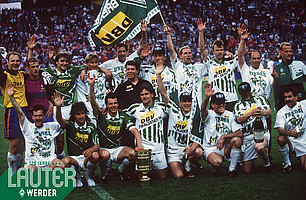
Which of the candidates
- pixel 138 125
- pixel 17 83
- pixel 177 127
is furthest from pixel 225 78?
pixel 17 83

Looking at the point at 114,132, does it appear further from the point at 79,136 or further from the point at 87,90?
the point at 87,90

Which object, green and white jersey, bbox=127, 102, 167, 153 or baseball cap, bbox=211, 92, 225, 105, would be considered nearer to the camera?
green and white jersey, bbox=127, 102, 167, 153

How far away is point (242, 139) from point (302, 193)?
1.43m

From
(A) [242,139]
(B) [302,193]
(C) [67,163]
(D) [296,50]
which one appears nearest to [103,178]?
(C) [67,163]

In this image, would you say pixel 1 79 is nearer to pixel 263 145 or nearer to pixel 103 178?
pixel 103 178

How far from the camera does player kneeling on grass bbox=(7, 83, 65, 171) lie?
6.00 meters

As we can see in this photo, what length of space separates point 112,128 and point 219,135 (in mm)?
1721

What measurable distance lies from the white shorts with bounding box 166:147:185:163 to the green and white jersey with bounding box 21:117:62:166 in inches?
70.5

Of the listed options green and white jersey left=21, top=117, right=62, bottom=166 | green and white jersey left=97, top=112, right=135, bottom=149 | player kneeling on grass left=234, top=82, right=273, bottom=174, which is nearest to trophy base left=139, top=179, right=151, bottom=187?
green and white jersey left=97, top=112, right=135, bottom=149

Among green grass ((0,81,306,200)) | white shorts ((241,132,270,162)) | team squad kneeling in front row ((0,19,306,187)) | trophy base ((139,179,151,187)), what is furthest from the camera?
white shorts ((241,132,270,162))

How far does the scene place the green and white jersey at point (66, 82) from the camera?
720 cm

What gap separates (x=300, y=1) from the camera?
32.4m

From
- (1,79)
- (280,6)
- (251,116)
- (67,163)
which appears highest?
(280,6)

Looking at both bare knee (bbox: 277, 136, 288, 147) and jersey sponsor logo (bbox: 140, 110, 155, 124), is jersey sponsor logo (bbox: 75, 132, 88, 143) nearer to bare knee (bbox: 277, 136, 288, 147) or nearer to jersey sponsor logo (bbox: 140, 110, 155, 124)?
jersey sponsor logo (bbox: 140, 110, 155, 124)
